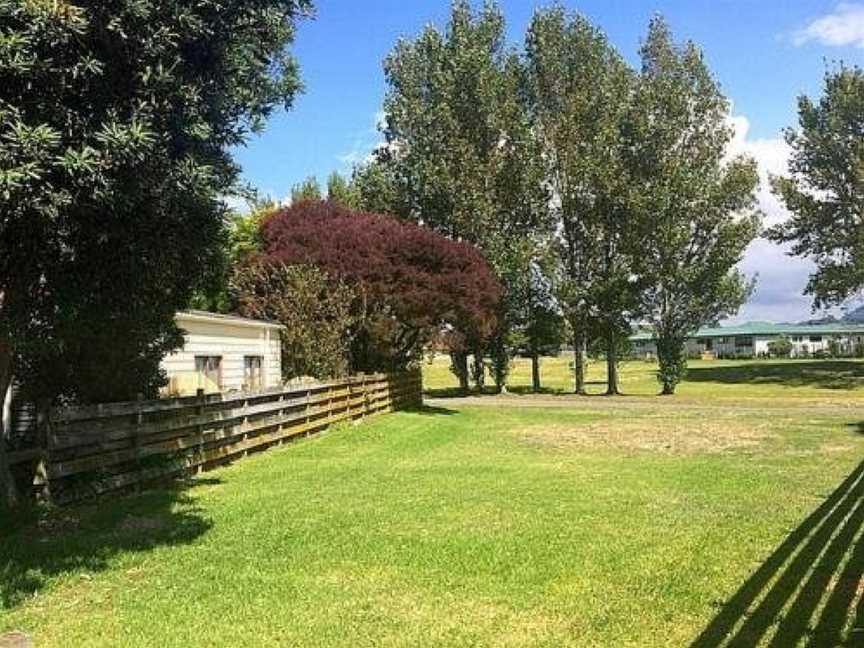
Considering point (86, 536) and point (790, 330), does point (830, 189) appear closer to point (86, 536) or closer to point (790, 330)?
point (86, 536)

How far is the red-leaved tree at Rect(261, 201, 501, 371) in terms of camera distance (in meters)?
24.4

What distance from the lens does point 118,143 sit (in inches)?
233

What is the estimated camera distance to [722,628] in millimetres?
5078

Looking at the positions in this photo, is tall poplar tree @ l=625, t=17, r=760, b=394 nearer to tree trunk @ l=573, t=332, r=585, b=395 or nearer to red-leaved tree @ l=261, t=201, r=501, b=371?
tree trunk @ l=573, t=332, r=585, b=395

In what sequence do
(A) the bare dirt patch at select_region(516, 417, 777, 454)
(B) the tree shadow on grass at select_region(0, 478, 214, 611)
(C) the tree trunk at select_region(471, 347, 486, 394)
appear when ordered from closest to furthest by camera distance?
(B) the tree shadow on grass at select_region(0, 478, 214, 611) < (A) the bare dirt patch at select_region(516, 417, 777, 454) < (C) the tree trunk at select_region(471, 347, 486, 394)

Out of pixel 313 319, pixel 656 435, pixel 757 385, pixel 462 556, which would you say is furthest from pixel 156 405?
pixel 757 385

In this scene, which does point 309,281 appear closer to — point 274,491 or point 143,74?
point 274,491

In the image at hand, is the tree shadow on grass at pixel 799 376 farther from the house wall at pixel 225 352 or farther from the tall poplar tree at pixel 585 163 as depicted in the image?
the house wall at pixel 225 352

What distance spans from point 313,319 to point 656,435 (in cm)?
938

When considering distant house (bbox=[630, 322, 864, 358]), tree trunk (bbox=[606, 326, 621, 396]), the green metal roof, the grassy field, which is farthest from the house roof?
the green metal roof

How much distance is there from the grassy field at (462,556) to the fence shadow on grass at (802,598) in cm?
2

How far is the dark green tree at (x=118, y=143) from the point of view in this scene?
18.9 ft

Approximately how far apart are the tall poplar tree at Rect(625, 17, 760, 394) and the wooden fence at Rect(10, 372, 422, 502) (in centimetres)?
2119

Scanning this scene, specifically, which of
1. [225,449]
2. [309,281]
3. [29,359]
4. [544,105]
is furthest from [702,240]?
[29,359]
